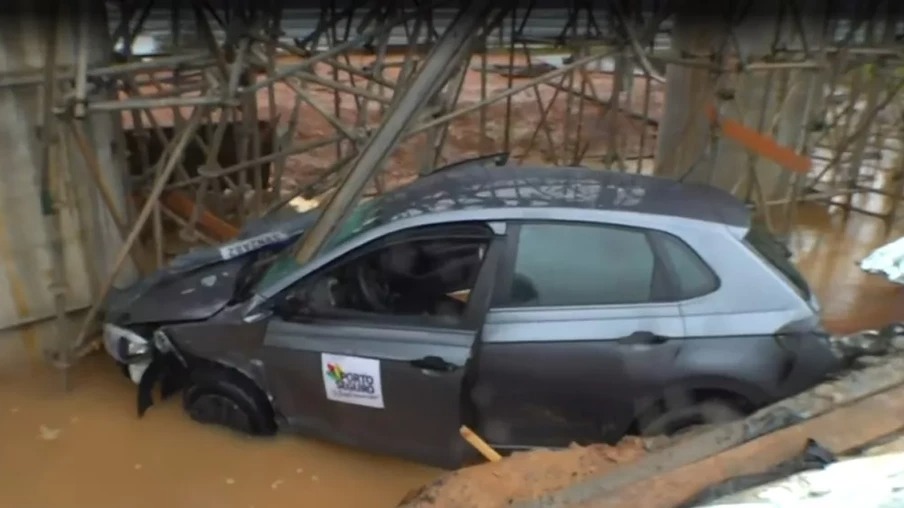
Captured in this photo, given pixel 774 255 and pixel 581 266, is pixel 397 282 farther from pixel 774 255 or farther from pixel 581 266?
pixel 774 255

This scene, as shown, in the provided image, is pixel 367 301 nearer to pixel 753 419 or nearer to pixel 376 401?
pixel 376 401

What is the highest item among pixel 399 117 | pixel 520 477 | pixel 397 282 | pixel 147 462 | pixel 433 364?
pixel 399 117

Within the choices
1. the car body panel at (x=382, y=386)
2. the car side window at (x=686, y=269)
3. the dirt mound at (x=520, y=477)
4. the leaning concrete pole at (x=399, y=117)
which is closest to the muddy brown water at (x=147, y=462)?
the car body panel at (x=382, y=386)

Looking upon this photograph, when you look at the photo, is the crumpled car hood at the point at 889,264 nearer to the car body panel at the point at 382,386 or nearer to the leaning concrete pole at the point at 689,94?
the car body panel at the point at 382,386

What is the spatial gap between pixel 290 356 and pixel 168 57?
7.12ft

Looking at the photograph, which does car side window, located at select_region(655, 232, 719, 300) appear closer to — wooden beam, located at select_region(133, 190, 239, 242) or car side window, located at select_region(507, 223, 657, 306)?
car side window, located at select_region(507, 223, 657, 306)

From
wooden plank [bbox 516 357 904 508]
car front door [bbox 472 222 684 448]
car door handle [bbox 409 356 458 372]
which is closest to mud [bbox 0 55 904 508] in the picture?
car door handle [bbox 409 356 458 372]

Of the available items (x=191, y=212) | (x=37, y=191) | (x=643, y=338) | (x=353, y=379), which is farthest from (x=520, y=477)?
(x=191, y=212)

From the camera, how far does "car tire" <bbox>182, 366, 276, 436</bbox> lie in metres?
4.30

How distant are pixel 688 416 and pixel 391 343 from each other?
1437 mm

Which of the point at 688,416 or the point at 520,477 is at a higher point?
the point at 520,477

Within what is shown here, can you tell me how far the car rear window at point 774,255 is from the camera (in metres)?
3.87

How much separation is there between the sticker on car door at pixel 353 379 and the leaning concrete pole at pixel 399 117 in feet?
1.79

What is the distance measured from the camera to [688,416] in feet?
12.7
